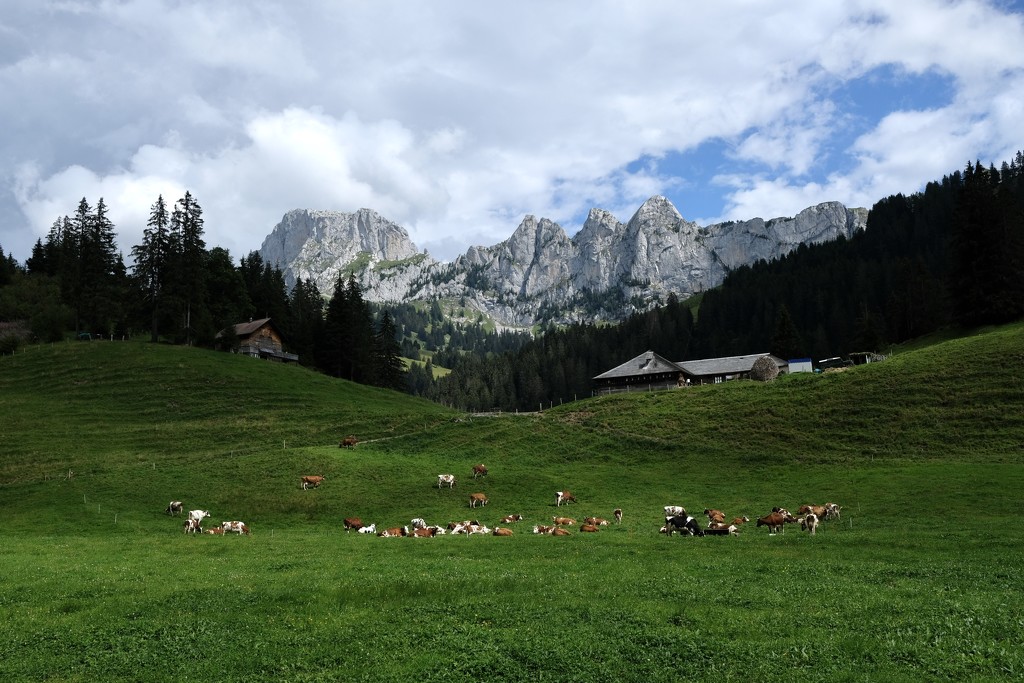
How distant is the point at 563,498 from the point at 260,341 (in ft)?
267

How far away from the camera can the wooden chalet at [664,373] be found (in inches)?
3644

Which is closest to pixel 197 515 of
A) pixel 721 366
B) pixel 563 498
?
pixel 563 498

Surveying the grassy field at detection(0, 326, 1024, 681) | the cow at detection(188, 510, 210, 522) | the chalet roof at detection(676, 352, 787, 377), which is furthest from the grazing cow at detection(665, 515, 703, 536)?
the chalet roof at detection(676, 352, 787, 377)

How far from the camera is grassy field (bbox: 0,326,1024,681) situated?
11977 millimetres

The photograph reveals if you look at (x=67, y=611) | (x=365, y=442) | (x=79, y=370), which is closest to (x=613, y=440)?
(x=365, y=442)

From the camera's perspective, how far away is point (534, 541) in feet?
87.1

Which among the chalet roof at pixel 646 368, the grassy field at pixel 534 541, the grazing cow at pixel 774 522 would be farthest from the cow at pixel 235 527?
the chalet roof at pixel 646 368

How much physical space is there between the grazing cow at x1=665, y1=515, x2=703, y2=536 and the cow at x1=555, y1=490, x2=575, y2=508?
1109cm

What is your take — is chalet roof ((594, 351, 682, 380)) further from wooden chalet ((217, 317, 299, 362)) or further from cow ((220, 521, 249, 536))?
cow ((220, 521, 249, 536))

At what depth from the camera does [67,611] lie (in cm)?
1530

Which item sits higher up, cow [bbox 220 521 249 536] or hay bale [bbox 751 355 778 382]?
hay bale [bbox 751 355 778 382]

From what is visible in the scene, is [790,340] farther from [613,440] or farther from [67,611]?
[67,611]

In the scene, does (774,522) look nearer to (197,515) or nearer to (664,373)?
(197,515)

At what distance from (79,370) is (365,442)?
1956 inches
